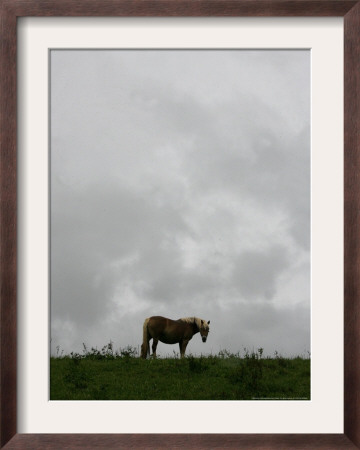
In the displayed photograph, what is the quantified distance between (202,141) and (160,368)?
91cm

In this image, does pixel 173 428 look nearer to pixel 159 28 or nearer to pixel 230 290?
pixel 230 290

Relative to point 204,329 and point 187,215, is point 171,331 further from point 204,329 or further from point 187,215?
point 187,215

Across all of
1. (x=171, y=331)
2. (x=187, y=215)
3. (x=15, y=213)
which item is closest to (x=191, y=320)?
(x=171, y=331)

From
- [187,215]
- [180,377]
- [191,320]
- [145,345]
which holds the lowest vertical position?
[180,377]

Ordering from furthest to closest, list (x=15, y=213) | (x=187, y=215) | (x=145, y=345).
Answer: (x=145, y=345)
(x=187, y=215)
(x=15, y=213)

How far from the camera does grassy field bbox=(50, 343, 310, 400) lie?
2.02 metres

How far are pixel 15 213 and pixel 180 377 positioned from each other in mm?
907

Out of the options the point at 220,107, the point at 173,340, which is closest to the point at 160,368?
the point at 173,340

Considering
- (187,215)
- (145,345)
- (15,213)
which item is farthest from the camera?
(145,345)

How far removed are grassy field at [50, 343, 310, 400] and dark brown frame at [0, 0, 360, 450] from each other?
0.21 metres

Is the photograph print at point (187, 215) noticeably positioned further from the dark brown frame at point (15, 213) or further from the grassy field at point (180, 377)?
the dark brown frame at point (15, 213)

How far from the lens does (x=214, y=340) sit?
2.12 meters

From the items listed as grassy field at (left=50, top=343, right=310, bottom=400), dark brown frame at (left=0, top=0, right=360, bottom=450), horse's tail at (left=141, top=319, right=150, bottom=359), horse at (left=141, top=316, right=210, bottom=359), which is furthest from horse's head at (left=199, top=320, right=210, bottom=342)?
dark brown frame at (left=0, top=0, right=360, bottom=450)

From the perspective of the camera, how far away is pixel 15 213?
1.81 meters
